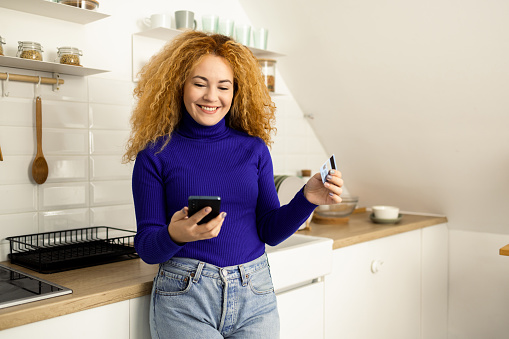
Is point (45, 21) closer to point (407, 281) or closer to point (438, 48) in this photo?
point (438, 48)

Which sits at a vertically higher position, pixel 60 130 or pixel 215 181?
pixel 60 130

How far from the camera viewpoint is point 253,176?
1390mm

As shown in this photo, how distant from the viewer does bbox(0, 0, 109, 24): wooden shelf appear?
5.38 ft

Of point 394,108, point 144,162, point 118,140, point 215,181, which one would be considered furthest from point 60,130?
point 394,108

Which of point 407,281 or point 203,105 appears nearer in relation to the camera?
point 203,105

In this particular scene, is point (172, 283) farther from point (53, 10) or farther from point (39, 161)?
point (53, 10)

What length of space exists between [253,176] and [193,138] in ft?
0.63

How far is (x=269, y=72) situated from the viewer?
243 centimetres

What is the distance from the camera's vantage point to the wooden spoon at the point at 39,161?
174 centimetres

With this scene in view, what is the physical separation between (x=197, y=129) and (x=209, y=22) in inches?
38.6

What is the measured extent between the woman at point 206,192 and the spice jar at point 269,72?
0.98 metres

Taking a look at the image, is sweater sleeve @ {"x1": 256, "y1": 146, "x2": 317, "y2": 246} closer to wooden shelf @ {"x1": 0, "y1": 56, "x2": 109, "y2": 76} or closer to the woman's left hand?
the woman's left hand

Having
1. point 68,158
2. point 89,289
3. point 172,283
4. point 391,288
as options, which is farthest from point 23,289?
point 391,288

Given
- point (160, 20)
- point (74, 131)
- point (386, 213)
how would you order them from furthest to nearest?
point (386, 213)
point (160, 20)
point (74, 131)
